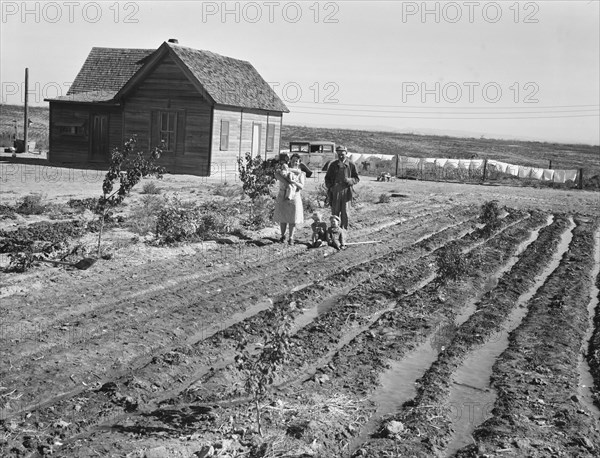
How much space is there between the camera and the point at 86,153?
98.8 feet

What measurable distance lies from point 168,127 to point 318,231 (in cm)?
1537

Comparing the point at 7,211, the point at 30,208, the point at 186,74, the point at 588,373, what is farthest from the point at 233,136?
the point at 588,373

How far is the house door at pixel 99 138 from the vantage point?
29.6 metres

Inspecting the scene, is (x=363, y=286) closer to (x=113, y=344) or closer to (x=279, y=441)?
(x=113, y=344)

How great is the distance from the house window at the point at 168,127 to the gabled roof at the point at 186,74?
5.19 ft

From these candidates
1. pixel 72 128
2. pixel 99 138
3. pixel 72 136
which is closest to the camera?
pixel 99 138

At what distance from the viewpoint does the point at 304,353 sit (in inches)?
301

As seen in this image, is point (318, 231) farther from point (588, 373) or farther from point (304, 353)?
point (588, 373)

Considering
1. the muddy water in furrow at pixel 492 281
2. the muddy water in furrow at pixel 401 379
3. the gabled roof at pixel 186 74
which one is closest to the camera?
the muddy water in furrow at pixel 401 379

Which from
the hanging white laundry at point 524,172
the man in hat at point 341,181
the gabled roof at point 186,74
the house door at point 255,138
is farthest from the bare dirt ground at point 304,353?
the hanging white laundry at point 524,172

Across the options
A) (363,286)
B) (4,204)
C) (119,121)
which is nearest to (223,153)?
(119,121)

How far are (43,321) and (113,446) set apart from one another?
3332 millimetres

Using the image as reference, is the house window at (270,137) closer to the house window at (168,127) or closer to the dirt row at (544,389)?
the house window at (168,127)

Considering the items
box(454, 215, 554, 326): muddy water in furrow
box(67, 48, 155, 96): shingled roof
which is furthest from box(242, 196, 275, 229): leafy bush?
box(67, 48, 155, 96): shingled roof
